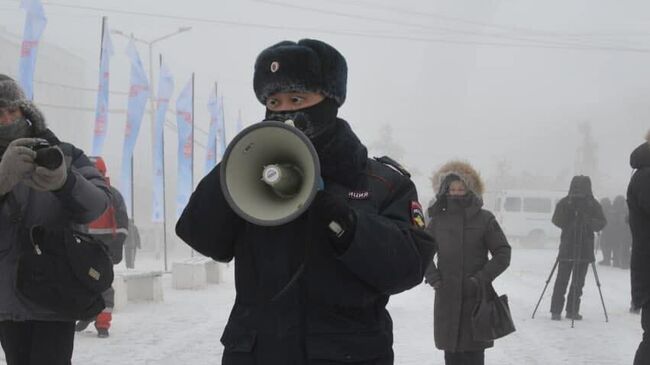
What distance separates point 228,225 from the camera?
2.36 metres

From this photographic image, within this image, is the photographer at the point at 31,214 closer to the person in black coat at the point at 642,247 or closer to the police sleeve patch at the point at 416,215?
the police sleeve patch at the point at 416,215

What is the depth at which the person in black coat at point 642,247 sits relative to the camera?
4301 millimetres

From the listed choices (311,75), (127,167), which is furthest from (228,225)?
(127,167)

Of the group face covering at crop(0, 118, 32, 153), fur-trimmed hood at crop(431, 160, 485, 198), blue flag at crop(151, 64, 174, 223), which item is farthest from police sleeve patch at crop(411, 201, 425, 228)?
blue flag at crop(151, 64, 174, 223)

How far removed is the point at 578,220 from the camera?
10891mm

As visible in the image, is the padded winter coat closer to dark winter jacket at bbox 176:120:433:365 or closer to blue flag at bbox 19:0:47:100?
dark winter jacket at bbox 176:120:433:365

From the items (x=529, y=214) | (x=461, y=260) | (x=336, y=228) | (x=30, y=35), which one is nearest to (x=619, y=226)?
(x=30, y=35)

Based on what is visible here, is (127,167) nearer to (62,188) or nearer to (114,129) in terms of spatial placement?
(62,188)

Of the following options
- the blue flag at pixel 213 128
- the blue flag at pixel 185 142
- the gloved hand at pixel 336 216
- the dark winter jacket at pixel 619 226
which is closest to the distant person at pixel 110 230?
the gloved hand at pixel 336 216

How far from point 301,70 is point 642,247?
9.00ft

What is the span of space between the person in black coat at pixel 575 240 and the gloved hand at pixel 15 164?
351 inches

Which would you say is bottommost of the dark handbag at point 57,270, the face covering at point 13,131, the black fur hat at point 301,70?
the dark handbag at point 57,270

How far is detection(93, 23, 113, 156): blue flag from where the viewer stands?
15633 mm

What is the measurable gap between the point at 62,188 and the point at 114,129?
94432 mm
